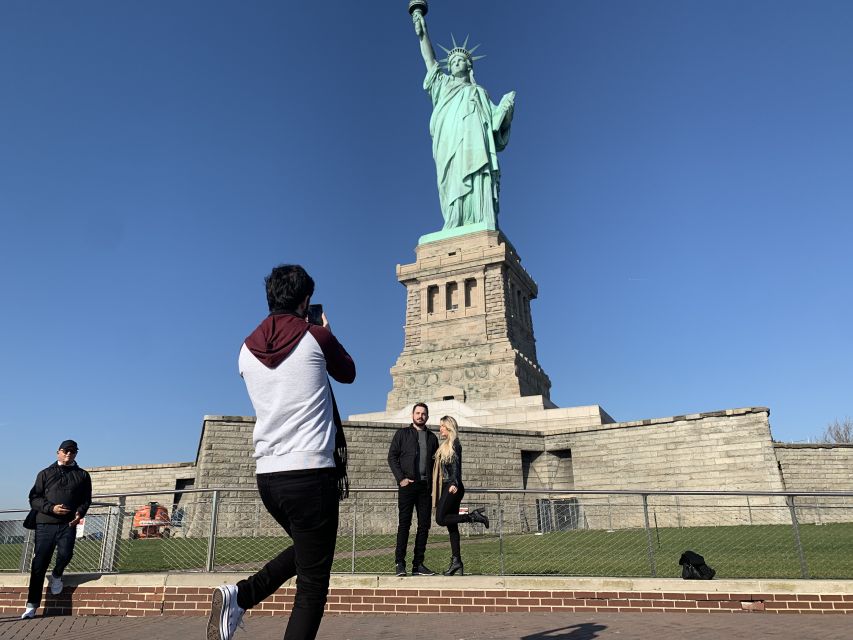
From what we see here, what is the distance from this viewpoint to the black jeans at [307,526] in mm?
2797

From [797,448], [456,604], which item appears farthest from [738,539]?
[797,448]

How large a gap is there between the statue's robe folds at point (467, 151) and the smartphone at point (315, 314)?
113 ft

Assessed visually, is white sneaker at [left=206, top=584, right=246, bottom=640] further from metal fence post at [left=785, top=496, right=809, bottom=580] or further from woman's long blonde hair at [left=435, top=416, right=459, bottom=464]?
metal fence post at [left=785, top=496, right=809, bottom=580]

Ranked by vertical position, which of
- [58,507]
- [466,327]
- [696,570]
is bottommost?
[696,570]

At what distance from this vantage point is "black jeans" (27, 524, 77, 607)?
6.20 meters

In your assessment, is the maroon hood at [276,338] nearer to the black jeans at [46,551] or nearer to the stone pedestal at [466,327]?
the black jeans at [46,551]

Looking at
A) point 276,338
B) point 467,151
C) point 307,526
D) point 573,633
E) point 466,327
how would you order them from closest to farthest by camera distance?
1. point 307,526
2. point 276,338
3. point 573,633
4. point 466,327
5. point 467,151

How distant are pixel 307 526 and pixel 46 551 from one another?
16.9ft

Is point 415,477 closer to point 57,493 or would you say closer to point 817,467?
point 57,493

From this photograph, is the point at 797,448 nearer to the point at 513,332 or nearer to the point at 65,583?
the point at 513,332

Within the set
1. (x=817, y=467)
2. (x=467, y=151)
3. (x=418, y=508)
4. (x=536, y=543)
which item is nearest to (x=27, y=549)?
(x=418, y=508)

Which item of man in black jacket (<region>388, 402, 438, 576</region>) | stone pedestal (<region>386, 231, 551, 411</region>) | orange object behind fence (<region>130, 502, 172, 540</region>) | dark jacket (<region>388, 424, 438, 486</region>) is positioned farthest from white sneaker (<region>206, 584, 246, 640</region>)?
stone pedestal (<region>386, 231, 551, 411</region>)

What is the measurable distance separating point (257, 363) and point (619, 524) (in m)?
8.79

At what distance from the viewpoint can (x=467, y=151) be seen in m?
38.4
